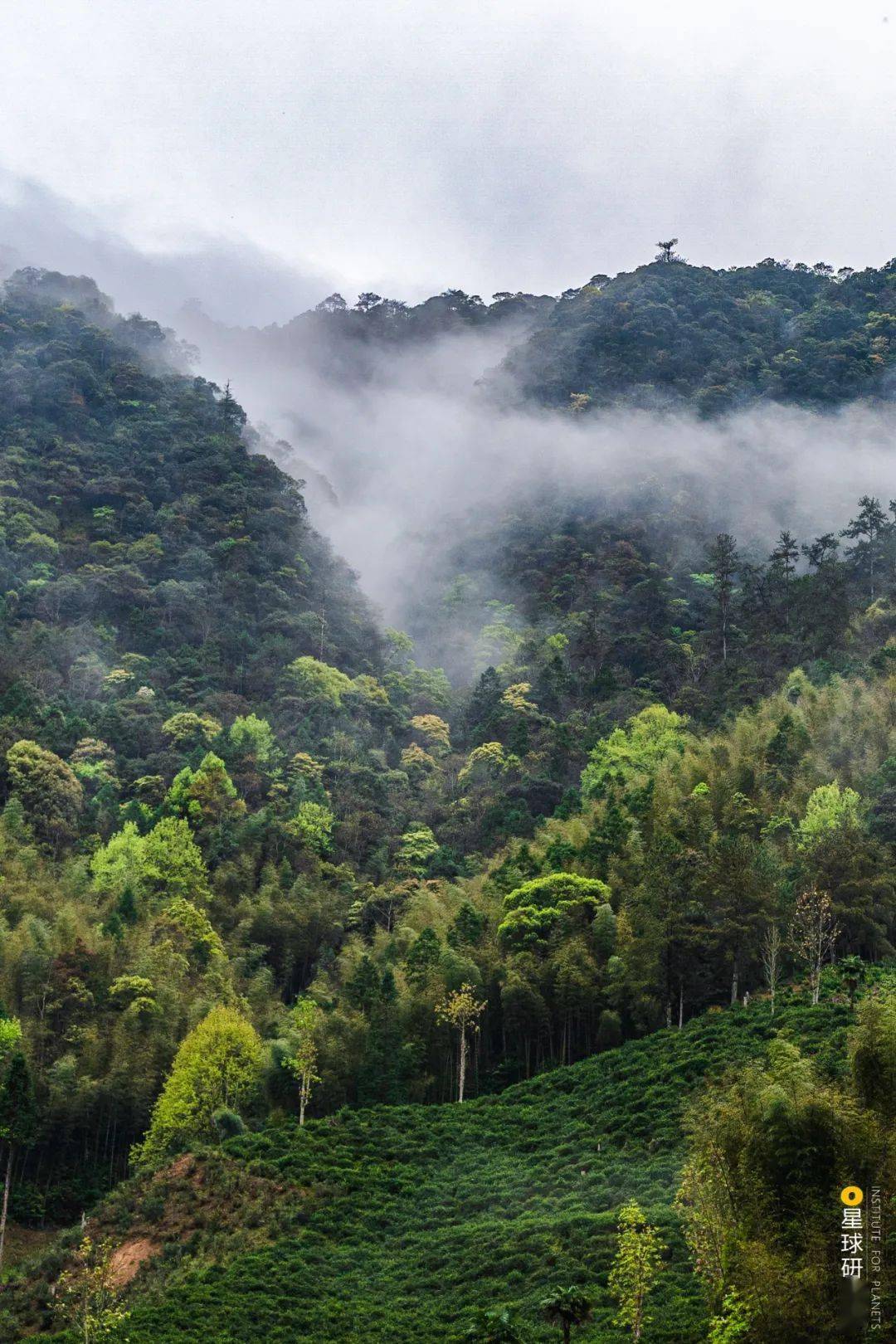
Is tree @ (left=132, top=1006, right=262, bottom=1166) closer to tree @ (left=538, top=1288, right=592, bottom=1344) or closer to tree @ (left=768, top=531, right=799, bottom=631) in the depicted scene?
tree @ (left=538, top=1288, right=592, bottom=1344)

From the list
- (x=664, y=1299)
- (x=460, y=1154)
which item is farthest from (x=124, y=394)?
(x=664, y=1299)

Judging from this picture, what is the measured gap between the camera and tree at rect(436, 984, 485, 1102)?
2135 inches

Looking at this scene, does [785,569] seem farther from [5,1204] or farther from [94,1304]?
[94,1304]

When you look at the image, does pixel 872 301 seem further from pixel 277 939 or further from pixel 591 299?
pixel 277 939

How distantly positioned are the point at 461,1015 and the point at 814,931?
13.5 m

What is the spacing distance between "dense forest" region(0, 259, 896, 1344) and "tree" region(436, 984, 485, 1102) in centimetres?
32

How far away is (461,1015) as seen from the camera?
54.5m

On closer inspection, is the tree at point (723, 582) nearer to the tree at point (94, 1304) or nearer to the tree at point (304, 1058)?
the tree at point (304, 1058)

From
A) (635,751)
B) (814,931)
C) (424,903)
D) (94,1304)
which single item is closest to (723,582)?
(635,751)

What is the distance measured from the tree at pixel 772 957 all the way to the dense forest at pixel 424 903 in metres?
0.31

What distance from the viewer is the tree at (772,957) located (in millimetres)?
52344

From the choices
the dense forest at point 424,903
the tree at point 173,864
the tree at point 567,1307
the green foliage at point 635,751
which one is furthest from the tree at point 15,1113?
the green foliage at point 635,751

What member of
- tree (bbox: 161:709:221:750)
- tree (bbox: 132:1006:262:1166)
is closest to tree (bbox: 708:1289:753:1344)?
tree (bbox: 132:1006:262:1166)

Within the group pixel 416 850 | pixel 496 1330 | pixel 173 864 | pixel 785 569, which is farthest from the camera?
pixel 785 569
